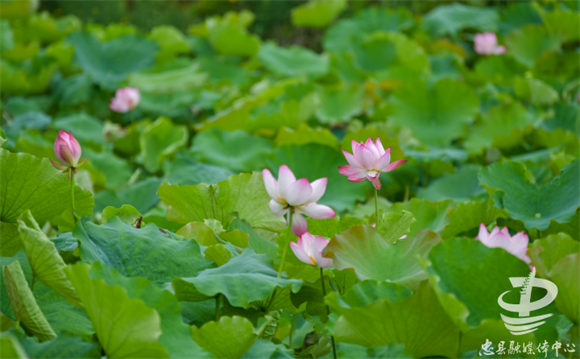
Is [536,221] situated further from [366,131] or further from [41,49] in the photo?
[41,49]

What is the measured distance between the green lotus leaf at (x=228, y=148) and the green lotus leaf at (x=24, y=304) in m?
1.00

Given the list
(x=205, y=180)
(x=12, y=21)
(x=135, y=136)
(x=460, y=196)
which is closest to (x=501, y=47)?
(x=460, y=196)

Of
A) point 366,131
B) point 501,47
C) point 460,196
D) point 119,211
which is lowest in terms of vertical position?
point 501,47

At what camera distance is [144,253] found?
76 cm

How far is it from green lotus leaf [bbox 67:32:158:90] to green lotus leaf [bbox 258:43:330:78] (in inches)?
23.4

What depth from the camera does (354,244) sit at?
0.73m

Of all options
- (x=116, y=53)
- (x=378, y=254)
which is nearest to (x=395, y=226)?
(x=378, y=254)

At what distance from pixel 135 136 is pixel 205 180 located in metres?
0.82

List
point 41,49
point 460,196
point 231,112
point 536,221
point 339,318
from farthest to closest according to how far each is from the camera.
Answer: point 41,49 < point 231,112 < point 460,196 < point 536,221 < point 339,318

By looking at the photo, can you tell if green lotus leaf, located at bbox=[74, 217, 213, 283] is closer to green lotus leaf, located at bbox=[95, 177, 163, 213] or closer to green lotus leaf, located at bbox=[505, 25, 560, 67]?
green lotus leaf, located at bbox=[95, 177, 163, 213]

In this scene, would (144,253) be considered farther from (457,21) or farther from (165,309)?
(457,21)

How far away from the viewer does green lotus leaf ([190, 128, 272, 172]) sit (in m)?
1.63

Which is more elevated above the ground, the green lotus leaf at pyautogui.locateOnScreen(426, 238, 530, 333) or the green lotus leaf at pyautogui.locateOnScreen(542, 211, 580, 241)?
the green lotus leaf at pyautogui.locateOnScreen(426, 238, 530, 333)

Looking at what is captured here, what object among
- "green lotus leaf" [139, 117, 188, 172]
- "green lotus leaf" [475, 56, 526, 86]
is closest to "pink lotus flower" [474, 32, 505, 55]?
"green lotus leaf" [475, 56, 526, 86]
